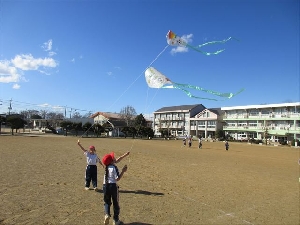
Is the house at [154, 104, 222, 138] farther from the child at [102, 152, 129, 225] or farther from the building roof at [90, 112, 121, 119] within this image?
the child at [102, 152, 129, 225]

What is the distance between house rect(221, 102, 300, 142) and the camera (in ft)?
182

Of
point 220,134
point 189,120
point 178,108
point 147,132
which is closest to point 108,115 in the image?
point 178,108

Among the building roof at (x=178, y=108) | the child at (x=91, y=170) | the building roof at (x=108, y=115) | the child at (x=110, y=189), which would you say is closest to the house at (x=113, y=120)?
the building roof at (x=108, y=115)

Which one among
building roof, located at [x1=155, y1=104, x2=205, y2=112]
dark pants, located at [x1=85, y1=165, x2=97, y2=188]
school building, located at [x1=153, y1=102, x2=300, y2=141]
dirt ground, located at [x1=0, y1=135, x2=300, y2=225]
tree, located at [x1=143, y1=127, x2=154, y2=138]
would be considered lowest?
dirt ground, located at [x1=0, y1=135, x2=300, y2=225]

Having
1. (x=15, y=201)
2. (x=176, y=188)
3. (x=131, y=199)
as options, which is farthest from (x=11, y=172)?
(x=176, y=188)

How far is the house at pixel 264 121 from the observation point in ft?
182

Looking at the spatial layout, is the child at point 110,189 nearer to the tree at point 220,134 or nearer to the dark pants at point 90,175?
Result: the dark pants at point 90,175

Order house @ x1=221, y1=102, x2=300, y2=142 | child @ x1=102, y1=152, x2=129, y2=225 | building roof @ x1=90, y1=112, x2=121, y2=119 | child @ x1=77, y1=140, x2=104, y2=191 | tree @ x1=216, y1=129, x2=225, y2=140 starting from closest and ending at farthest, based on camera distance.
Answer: child @ x1=102, y1=152, x2=129, y2=225 < child @ x1=77, y1=140, x2=104, y2=191 < house @ x1=221, y1=102, x2=300, y2=142 < tree @ x1=216, y1=129, x2=225, y2=140 < building roof @ x1=90, y1=112, x2=121, y2=119

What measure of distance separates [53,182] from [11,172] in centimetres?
262

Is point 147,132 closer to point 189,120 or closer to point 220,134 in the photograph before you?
point 220,134

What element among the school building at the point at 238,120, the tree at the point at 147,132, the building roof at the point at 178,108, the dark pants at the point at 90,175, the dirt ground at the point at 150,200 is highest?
the building roof at the point at 178,108

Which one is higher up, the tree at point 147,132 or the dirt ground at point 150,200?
the tree at point 147,132

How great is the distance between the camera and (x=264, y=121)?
61.4m

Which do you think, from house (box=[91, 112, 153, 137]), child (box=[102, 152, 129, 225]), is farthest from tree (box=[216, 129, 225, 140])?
child (box=[102, 152, 129, 225])
